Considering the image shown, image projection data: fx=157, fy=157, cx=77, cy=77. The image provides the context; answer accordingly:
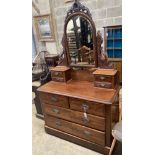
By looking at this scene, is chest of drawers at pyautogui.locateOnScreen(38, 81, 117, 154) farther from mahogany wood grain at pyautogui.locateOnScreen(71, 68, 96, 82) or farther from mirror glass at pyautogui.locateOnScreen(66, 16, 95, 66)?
mirror glass at pyautogui.locateOnScreen(66, 16, 95, 66)

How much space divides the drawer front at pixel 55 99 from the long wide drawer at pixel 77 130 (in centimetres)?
22

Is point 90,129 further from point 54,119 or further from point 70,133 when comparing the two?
point 54,119

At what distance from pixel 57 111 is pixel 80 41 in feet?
2.83

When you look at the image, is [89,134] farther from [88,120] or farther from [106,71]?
[106,71]

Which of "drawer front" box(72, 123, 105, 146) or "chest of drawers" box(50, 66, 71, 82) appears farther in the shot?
"chest of drawers" box(50, 66, 71, 82)

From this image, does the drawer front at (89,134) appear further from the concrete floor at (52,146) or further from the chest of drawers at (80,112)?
the concrete floor at (52,146)

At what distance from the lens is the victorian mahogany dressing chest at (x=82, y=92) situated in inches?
60.7

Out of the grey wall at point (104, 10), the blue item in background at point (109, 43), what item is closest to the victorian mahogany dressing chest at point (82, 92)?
the blue item in background at point (109, 43)

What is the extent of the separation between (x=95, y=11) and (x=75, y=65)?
1.62 meters

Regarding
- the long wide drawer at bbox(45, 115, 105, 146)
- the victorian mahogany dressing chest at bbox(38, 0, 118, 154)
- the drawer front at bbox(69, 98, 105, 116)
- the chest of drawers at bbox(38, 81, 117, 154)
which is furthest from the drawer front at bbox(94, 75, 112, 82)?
the long wide drawer at bbox(45, 115, 105, 146)

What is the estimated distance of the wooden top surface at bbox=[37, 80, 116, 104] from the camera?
1486 mm

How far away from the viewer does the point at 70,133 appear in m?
1.83

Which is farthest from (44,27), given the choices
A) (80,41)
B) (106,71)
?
(106,71)
